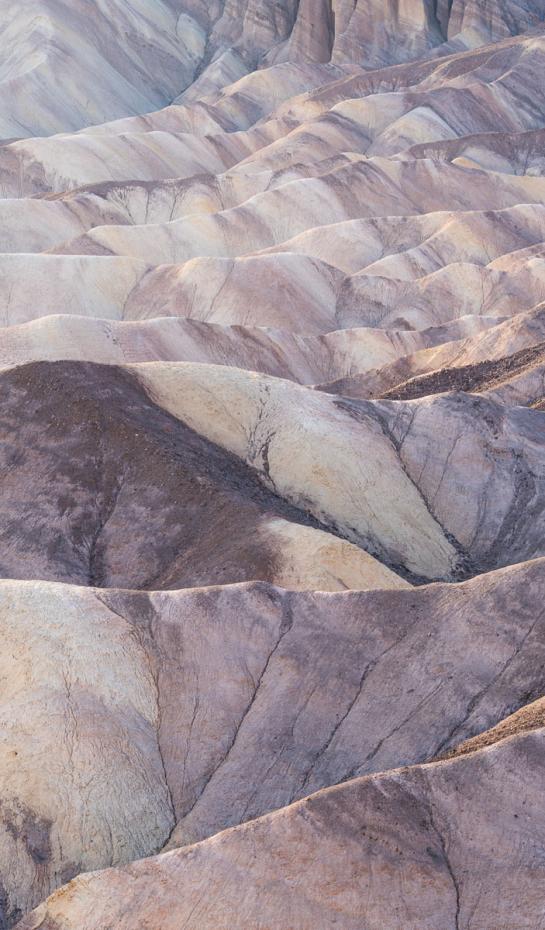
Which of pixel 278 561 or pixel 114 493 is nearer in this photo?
pixel 278 561

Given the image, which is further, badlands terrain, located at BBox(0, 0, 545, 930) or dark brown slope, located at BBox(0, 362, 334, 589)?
dark brown slope, located at BBox(0, 362, 334, 589)

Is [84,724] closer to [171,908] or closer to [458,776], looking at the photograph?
[171,908]

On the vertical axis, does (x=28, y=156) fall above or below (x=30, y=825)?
below

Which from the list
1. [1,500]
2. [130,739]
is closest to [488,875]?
[130,739]

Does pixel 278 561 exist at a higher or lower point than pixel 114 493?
lower
